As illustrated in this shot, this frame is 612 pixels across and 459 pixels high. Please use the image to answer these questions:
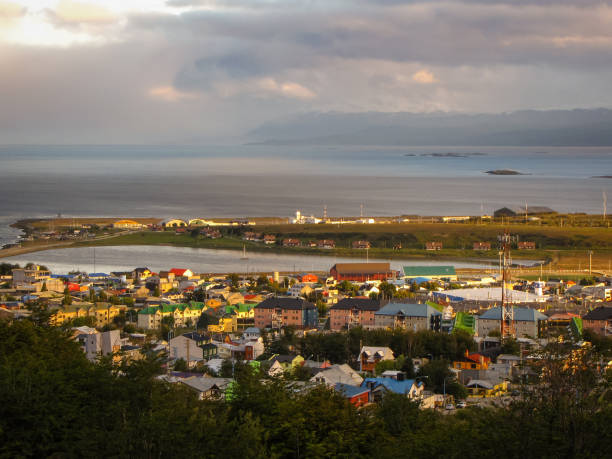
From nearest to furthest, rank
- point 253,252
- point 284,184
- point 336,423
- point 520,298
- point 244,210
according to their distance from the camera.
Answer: point 336,423
point 520,298
point 253,252
point 244,210
point 284,184

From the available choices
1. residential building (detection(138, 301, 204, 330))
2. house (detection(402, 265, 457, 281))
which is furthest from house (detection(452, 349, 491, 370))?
house (detection(402, 265, 457, 281))

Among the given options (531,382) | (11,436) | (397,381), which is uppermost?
(531,382)

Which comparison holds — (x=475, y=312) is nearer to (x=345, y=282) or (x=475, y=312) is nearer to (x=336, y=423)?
(x=345, y=282)

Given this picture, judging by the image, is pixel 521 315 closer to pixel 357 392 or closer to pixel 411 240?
pixel 357 392

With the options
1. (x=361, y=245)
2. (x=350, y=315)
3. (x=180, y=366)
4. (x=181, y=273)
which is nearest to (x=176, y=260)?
(x=181, y=273)

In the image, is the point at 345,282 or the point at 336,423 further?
the point at 345,282

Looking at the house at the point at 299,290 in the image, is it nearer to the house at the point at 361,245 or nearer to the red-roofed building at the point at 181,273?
the red-roofed building at the point at 181,273

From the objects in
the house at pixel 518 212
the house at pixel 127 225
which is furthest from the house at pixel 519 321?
the house at pixel 518 212

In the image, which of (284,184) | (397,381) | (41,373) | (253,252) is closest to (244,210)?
(253,252)
